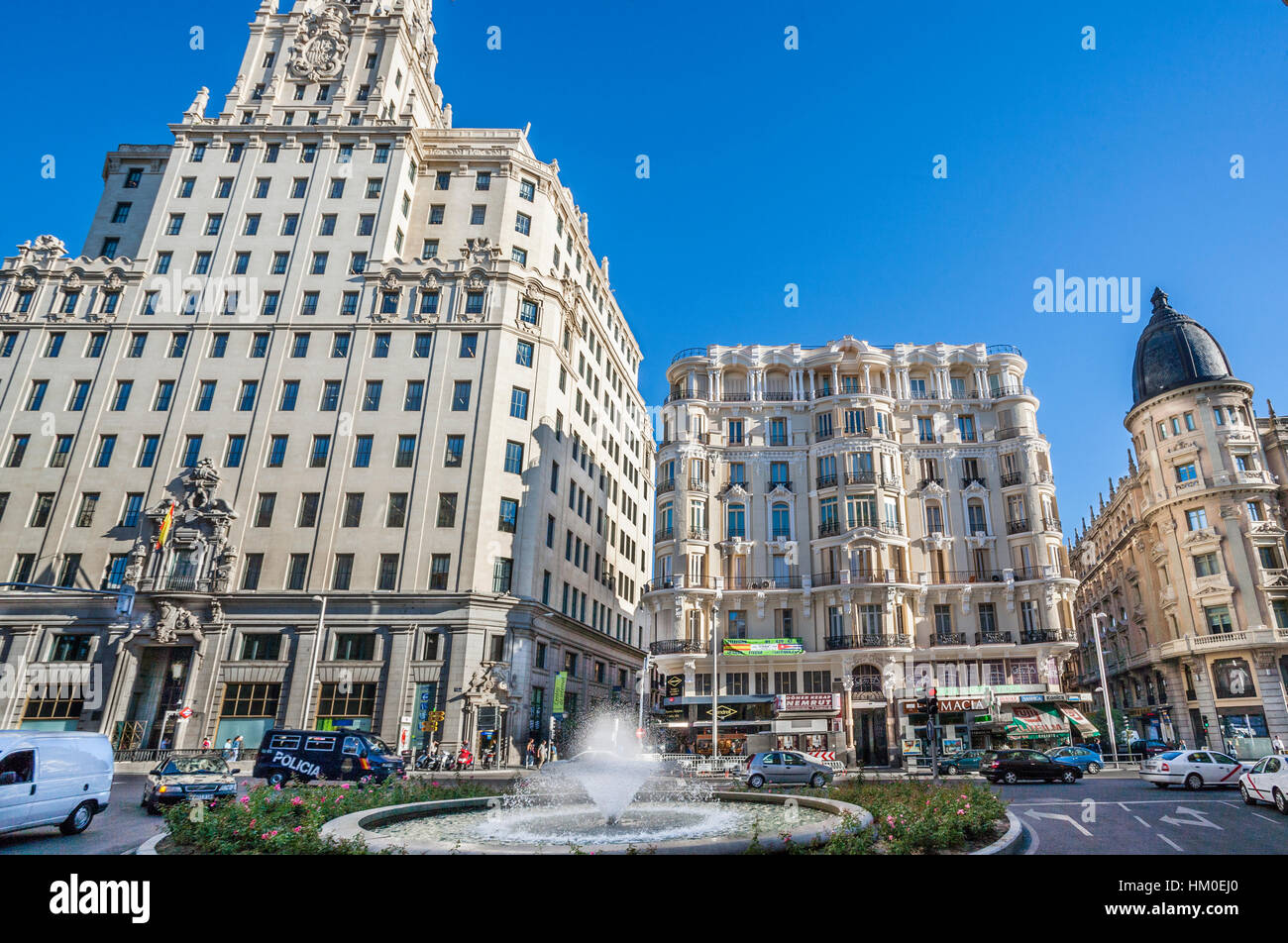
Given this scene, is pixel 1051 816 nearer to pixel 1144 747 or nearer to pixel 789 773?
pixel 789 773

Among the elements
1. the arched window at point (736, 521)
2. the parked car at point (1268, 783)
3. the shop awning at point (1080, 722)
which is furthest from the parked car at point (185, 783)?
the shop awning at point (1080, 722)

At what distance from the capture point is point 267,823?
1012 cm

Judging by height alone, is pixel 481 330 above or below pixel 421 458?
above

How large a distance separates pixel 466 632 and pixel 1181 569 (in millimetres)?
49087

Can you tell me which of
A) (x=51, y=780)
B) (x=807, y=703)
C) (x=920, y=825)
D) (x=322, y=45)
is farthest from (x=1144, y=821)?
(x=322, y=45)

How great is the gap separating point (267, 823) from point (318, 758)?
14.2m

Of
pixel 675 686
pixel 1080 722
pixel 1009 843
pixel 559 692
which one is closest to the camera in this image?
pixel 1009 843

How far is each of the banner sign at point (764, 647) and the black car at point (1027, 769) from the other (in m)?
17.5

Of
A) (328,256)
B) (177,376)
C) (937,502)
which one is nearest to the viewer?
(177,376)

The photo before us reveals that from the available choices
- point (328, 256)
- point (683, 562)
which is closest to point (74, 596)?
point (328, 256)

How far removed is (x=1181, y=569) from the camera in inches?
1918

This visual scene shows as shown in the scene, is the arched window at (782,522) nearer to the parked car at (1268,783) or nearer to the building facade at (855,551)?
the building facade at (855,551)

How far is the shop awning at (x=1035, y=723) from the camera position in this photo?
132 feet
